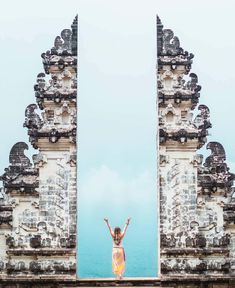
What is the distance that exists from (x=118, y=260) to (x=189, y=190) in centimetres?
246

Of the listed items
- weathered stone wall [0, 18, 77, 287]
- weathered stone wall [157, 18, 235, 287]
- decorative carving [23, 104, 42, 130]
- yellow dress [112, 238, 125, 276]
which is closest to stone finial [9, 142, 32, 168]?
weathered stone wall [0, 18, 77, 287]

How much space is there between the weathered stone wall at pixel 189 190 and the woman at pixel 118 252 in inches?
37.3

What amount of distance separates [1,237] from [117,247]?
2.83m

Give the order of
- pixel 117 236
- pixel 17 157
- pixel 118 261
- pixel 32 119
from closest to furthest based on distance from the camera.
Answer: pixel 118 261 < pixel 117 236 < pixel 17 157 < pixel 32 119

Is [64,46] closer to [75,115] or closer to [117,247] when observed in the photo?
[75,115]

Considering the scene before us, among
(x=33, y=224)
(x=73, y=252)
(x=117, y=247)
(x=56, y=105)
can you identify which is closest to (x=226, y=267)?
(x=117, y=247)

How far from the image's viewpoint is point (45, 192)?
53.6ft

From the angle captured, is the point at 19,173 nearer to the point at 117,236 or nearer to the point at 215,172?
the point at 117,236

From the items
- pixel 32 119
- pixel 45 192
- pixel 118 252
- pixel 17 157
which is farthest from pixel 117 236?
pixel 32 119

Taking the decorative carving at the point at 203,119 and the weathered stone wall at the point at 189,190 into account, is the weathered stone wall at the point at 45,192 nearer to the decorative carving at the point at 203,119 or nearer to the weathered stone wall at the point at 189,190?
the weathered stone wall at the point at 189,190

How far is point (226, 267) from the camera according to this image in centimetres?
1608

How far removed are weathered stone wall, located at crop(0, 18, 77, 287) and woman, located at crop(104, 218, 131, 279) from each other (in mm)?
967

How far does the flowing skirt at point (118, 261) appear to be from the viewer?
16.0m

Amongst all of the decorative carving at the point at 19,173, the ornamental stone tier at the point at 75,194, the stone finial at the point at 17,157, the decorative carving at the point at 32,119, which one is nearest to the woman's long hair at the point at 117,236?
the ornamental stone tier at the point at 75,194
